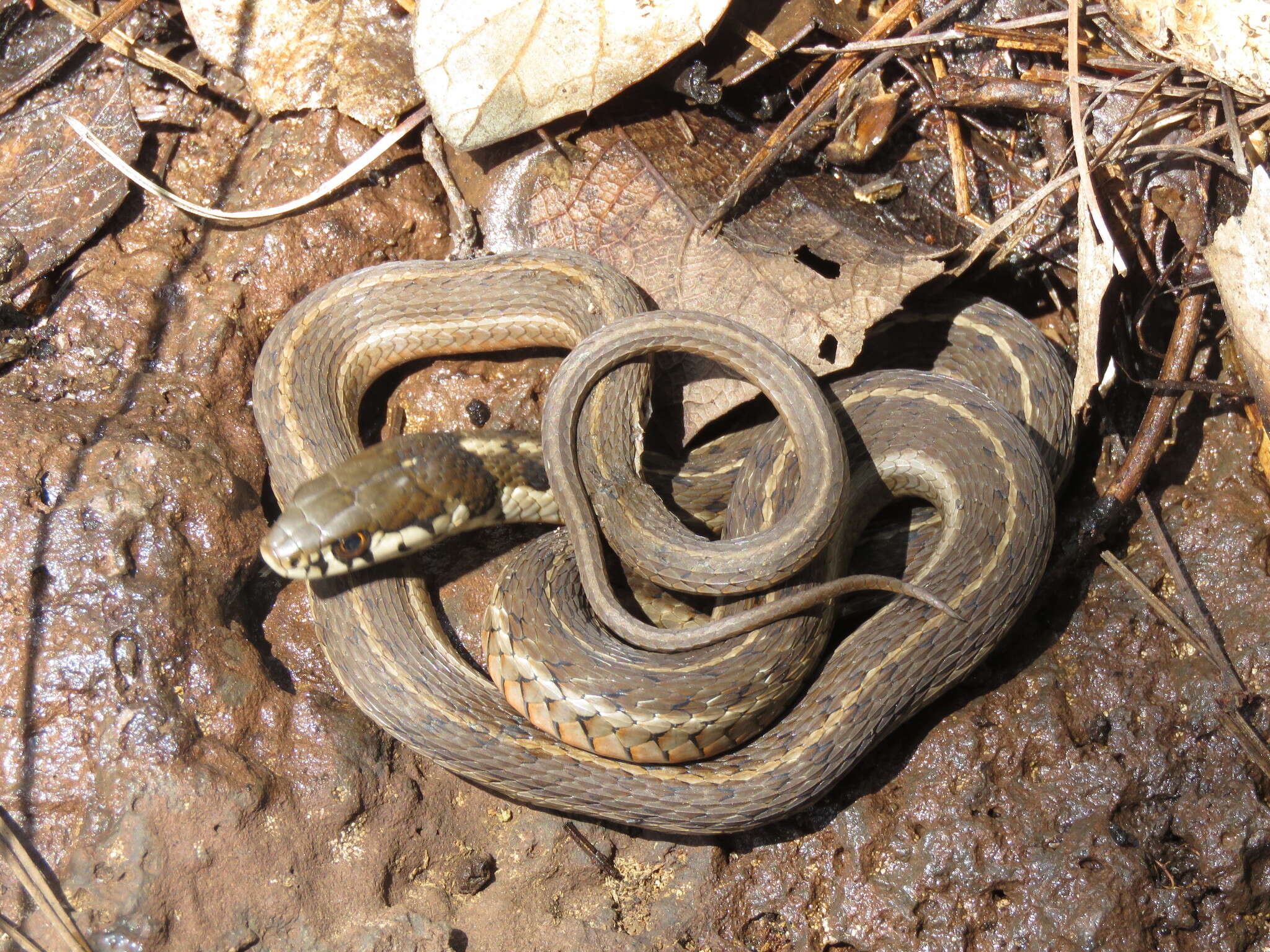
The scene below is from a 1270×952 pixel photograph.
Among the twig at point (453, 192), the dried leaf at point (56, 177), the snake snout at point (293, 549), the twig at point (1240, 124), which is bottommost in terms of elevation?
the snake snout at point (293, 549)

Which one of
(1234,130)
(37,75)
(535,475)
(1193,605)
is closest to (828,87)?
(1234,130)

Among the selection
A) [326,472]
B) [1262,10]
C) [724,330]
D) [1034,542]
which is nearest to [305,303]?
[326,472]

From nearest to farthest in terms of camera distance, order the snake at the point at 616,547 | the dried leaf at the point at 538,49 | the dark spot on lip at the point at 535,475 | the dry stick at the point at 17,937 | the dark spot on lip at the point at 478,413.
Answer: the dry stick at the point at 17,937 → the snake at the point at 616,547 → the dried leaf at the point at 538,49 → the dark spot on lip at the point at 535,475 → the dark spot on lip at the point at 478,413

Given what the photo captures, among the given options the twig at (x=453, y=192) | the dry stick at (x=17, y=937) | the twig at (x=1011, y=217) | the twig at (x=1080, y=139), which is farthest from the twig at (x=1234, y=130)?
the dry stick at (x=17, y=937)

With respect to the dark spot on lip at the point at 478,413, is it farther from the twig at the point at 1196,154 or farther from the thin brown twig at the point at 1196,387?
the twig at the point at 1196,154

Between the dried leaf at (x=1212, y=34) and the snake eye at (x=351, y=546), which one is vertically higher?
the dried leaf at (x=1212, y=34)

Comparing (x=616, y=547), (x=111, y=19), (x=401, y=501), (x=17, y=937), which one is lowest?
(x=17, y=937)

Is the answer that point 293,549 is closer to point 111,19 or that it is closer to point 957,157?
point 111,19
